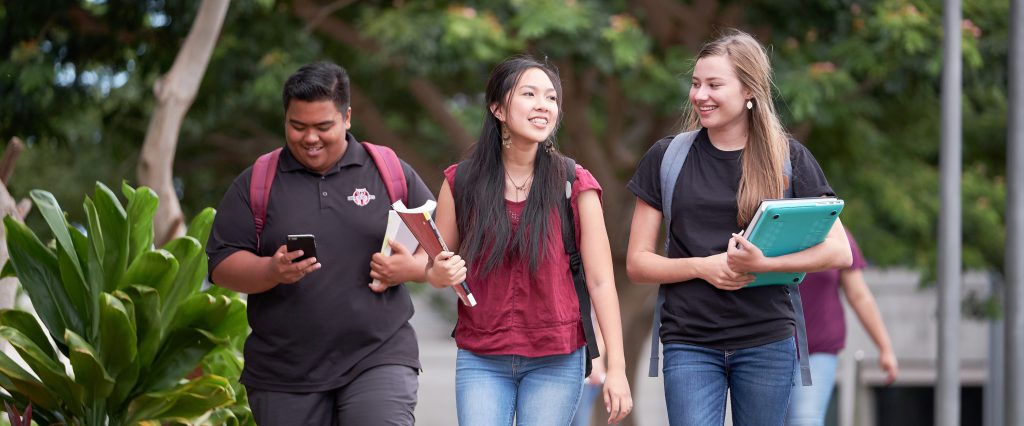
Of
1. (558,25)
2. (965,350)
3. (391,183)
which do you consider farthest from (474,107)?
(965,350)

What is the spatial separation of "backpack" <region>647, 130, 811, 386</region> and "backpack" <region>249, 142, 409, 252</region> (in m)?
0.86

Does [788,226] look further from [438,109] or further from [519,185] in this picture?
[438,109]

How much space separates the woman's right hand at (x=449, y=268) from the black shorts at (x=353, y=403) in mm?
459

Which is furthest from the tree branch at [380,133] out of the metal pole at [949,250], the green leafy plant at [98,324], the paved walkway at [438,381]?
the paved walkway at [438,381]

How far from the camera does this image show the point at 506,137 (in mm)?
4785

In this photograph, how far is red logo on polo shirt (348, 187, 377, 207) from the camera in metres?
4.78

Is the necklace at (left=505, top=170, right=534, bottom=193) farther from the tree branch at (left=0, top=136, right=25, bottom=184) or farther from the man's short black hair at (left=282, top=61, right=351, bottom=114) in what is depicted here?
the tree branch at (left=0, top=136, right=25, bottom=184)

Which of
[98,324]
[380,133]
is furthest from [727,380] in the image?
[380,133]

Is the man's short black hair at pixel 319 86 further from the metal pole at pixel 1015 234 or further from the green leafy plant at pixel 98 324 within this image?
the metal pole at pixel 1015 234

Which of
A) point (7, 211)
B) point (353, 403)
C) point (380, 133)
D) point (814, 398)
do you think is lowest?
point (814, 398)

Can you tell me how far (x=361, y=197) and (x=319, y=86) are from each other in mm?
385

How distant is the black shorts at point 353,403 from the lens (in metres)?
4.65

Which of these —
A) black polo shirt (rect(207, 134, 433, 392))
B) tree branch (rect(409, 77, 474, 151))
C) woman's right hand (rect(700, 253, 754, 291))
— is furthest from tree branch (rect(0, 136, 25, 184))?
tree branch (rect(409, 77, 474, 151))

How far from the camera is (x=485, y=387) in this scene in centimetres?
460
